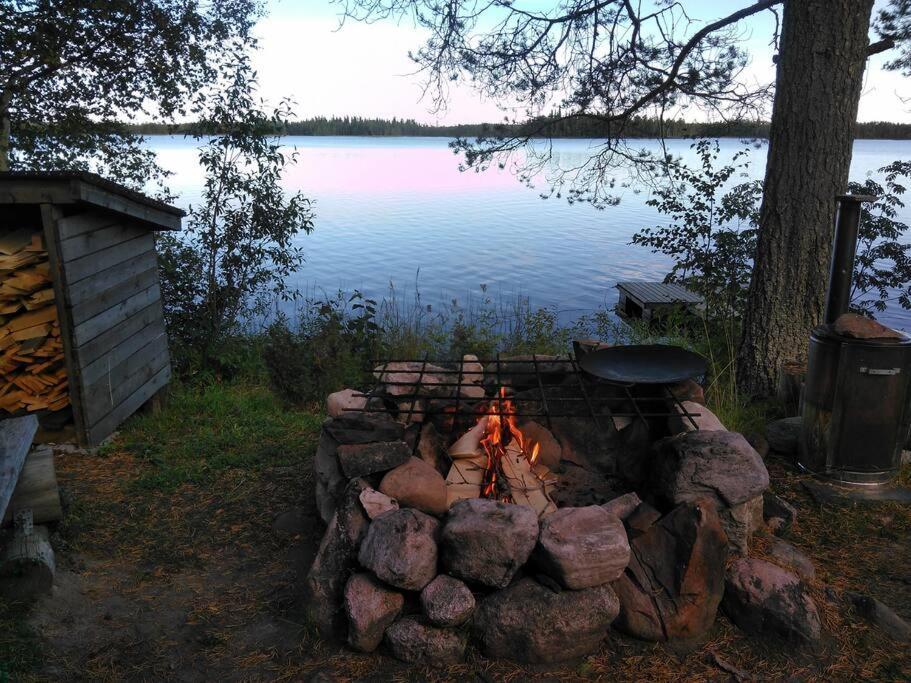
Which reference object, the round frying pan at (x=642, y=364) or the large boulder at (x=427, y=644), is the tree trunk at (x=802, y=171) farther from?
the large boulder at (x=427, y=644)

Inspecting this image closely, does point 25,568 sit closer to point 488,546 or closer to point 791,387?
point 488,546

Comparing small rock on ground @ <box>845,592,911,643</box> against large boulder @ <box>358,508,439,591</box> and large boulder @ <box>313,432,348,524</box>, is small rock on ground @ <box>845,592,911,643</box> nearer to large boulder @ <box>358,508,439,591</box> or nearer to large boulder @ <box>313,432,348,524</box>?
large boulder @ <box>358,508,439,591</box>

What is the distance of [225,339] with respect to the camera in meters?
8.47

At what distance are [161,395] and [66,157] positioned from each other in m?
4.05

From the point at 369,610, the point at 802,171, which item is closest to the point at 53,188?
the point at 369,610

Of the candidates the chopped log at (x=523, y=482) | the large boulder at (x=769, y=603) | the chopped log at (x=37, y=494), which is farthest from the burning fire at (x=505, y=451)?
the chopped log at (x=37, y=494)

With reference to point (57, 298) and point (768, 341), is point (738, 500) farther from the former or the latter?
point (57, 298)

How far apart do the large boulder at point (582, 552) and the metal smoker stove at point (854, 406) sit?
231 cm

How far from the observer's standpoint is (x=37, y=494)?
3971mm

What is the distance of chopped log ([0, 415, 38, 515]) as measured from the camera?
3291mm

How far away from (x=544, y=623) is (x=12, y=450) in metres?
2.85

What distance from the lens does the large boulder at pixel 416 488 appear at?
357 centimetres

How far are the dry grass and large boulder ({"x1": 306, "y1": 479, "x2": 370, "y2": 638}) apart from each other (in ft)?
0.42

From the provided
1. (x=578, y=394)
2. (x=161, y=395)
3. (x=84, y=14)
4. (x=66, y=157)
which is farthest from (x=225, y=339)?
(x=578, y=394)
